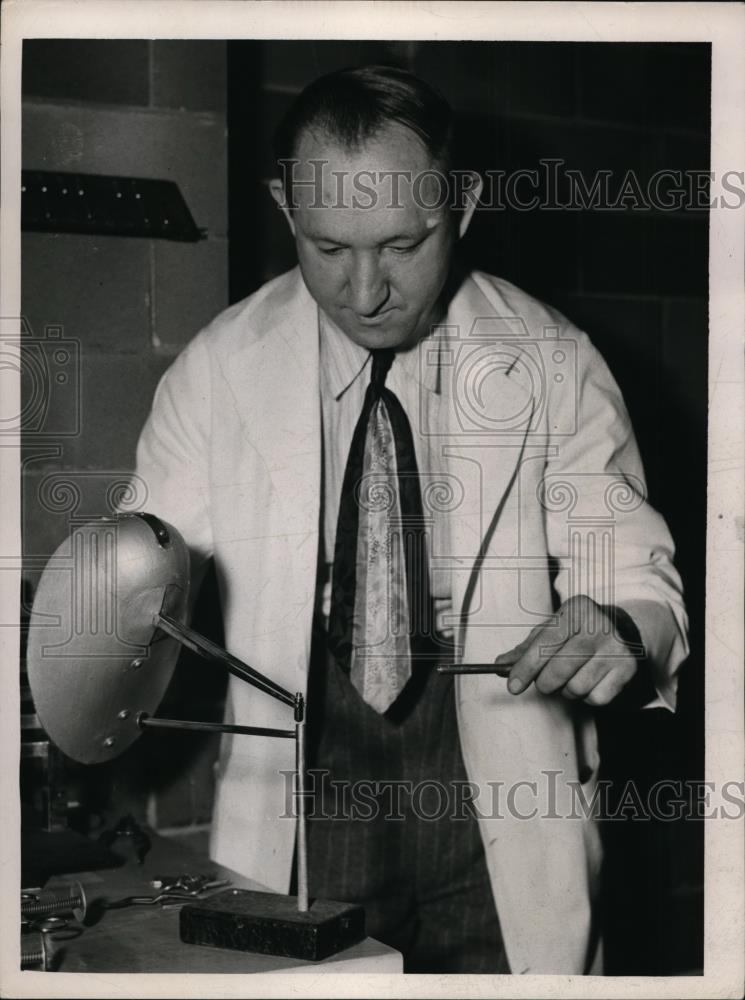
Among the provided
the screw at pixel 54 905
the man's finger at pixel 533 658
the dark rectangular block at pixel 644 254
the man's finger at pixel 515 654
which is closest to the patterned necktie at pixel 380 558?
the man's finger at pixel 515 654

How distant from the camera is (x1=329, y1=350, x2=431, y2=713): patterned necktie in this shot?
5.17 feet

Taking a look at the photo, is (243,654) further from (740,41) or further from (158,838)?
(740,41)

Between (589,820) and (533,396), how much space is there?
580mm

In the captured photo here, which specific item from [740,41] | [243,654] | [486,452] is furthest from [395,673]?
[740,41]

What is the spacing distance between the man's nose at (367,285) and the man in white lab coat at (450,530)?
12 mm

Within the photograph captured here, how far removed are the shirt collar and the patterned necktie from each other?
0.02 m

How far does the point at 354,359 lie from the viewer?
161cm

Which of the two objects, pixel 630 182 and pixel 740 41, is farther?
pixel 630 182

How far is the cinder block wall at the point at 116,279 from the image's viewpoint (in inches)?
65.0

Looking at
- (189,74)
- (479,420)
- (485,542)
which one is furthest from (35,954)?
(189,74)

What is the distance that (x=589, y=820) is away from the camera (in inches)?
63.8

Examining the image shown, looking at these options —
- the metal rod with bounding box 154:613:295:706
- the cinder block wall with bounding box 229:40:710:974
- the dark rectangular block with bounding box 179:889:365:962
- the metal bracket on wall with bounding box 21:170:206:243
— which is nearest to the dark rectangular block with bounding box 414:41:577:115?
the cinder block wall with bounding box 229:40:710:974

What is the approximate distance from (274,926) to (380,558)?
55 cm

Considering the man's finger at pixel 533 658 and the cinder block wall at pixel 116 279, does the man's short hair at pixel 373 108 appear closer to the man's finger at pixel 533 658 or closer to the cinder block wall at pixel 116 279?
the cinder block wall at pixel 116 279
